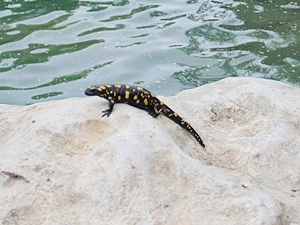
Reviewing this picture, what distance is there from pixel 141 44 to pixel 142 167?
518cm

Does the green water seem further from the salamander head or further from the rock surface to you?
the rock surface

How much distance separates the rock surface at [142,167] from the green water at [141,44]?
313cm

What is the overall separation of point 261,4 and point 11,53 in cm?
396

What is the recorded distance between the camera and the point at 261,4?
10.1m

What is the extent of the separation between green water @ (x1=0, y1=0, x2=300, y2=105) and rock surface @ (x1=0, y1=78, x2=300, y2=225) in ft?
10.3

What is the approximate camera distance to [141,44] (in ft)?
28.9

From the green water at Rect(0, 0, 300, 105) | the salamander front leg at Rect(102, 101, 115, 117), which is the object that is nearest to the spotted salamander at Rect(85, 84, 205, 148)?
the salamander front leg at Rect(102, 101, 115, 117)

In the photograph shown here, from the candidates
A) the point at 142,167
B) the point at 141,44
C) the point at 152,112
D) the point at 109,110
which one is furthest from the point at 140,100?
the point at 141,44

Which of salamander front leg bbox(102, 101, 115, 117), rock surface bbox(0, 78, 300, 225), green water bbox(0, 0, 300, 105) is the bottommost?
green water bbox(0, 0, 300, 105)

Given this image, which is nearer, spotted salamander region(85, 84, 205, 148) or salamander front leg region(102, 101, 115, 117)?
salamander front leg region(102, 101, 115, 117)

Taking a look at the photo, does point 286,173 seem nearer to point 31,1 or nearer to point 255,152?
point 255,152

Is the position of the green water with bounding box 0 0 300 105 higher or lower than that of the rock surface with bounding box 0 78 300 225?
lower

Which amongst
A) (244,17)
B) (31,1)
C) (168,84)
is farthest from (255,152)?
(31,1)

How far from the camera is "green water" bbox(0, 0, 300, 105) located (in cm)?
790
